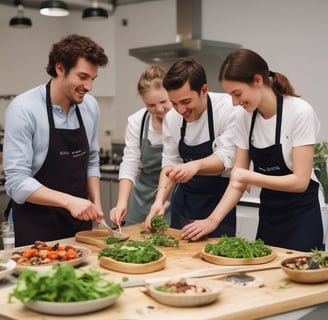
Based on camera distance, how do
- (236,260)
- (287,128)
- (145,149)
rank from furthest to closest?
1. (145,149)
2. (287,128)
3. (236,260)

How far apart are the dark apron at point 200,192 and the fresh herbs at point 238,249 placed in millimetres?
609

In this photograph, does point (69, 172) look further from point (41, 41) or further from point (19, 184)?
point (41, 41)

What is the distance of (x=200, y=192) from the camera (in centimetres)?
309

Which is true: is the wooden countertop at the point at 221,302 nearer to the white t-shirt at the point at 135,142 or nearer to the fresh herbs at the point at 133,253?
the fresh herbs at the point at 133,253

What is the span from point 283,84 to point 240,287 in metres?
1.05

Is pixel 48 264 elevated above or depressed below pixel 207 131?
below

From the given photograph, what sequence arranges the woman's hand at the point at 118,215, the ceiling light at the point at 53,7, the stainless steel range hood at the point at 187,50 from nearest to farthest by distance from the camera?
1. the woman's hand at the point at 118,215
2. the ceiling light at the point at 53,7
3. the stainless steel range hood at the point at 187,50

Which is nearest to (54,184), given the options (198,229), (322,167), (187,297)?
(198,229)

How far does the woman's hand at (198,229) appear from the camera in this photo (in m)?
2.63

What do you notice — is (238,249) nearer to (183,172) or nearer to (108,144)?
Result: (183,172)

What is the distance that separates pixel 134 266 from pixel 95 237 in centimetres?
59

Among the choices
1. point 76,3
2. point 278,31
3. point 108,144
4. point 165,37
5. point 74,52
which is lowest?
point 108,144

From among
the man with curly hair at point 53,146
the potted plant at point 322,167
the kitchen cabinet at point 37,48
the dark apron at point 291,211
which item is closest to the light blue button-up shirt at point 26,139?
the man with curly hair at point 53,146

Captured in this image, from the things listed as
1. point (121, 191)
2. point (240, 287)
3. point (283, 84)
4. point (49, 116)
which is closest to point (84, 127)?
point (49, 116)
